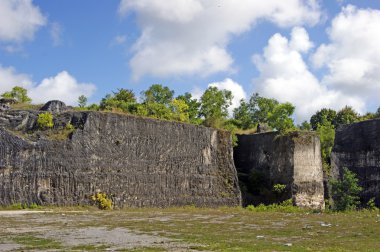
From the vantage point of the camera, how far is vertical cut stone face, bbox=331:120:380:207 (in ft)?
101

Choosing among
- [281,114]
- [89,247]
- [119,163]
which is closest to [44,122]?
[119,163]

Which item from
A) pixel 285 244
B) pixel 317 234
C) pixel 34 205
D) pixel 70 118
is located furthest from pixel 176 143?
pixel 285 244

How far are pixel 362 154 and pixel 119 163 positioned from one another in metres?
14.9

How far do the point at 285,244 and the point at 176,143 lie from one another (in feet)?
78.8

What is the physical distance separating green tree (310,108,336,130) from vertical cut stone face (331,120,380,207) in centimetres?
3880

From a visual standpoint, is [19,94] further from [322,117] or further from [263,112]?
[322,117]

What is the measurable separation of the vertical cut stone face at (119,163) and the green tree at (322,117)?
3569 cm

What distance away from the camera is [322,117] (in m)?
73.1

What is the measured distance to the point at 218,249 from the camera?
1130cm

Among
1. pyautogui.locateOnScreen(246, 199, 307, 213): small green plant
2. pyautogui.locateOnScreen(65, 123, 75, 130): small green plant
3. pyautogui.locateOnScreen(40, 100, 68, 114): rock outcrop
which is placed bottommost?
pyautogui.locateOnScreen(246, 199, 307, 213): small green plant

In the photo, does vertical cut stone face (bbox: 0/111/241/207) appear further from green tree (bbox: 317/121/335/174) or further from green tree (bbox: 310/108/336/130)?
green tree (bbox: 310/108/336/130)

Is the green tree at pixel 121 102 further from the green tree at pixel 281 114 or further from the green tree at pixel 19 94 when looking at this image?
the green tree at pixel 281 114

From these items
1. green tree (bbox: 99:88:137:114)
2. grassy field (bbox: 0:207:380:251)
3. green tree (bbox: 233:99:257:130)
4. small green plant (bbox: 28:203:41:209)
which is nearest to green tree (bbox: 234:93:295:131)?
green tree (bbox: 233:99:257:130)

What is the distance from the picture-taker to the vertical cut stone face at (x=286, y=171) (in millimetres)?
38344
